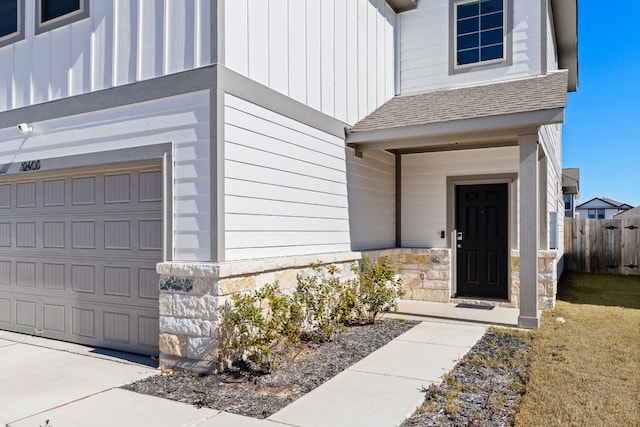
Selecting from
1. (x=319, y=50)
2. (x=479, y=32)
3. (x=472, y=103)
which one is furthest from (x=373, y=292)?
(x=479, y=32)

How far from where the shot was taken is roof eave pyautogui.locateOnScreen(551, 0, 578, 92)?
9109 mm

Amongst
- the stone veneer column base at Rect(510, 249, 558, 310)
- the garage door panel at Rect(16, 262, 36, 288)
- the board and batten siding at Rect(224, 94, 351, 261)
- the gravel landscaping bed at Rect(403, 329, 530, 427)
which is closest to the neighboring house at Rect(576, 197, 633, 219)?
the stone veneer column base at Rect(510, 249, 558, 310)

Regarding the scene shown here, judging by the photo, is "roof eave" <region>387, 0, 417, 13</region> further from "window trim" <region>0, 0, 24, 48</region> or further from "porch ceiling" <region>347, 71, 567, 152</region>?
"window trim" <region>0, 0, 24, 48</region>

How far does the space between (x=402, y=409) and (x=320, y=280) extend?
2.72m

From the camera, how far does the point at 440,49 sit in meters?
9.07

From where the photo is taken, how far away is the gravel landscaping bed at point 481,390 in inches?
142

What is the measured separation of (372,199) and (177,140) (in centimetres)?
413

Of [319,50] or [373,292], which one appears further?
[373,292]

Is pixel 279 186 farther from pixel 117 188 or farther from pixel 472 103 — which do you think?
pixel 472 103

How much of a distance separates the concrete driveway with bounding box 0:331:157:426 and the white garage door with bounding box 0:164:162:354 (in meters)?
0.26

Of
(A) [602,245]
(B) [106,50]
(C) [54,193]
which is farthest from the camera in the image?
(A) [602,245]

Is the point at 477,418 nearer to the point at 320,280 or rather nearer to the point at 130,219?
the point at 320,280

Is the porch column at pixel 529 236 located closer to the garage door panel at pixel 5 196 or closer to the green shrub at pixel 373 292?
the green shrub at pixel 373 292

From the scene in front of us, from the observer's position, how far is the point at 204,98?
4801mm
